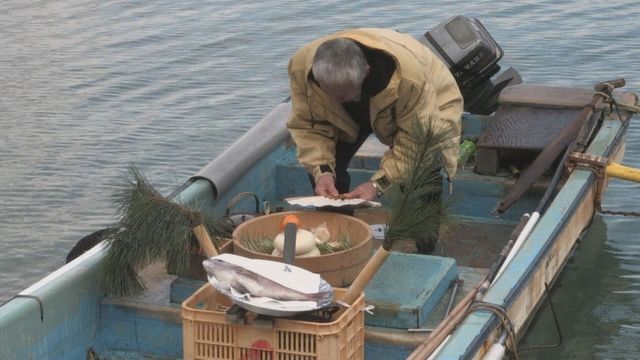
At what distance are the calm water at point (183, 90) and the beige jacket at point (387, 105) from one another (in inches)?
52.3

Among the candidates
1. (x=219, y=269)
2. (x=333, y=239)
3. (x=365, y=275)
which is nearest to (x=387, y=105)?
(x=333, y=239)

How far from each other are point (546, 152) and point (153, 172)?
357cm

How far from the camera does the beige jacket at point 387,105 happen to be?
5.14 m

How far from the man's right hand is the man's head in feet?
1.73

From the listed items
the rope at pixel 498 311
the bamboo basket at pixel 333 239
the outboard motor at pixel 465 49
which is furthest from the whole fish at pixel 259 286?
the outboard motor at pixel 465 49

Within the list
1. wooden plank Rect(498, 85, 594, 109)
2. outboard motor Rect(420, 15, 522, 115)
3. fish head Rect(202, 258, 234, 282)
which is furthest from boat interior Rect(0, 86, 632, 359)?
fish head Rect(202, 258, 234, 282)

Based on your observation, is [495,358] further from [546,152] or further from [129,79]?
[129,79]

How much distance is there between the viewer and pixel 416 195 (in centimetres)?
446

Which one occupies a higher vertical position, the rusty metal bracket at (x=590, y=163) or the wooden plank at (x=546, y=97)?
the wooden plank at (x=546, y=97)

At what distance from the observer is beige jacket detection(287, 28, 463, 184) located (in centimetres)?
514

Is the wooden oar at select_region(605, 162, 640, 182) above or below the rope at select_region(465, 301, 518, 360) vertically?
above

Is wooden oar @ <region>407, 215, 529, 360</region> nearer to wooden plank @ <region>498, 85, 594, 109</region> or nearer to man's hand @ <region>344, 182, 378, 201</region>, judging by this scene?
man's hand @ <region>344, 182, 378, 201</region>

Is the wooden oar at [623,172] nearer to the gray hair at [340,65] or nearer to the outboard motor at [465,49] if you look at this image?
the outboard motor at [465,49]

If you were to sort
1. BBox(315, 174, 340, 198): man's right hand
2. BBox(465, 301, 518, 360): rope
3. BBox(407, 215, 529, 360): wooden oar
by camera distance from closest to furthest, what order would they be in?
BBox(407, 215, 529, 360): wooden oar, BBox(465, 301, 518, 360): rope, BBox(315, 174, 340, 198): man's right hand
